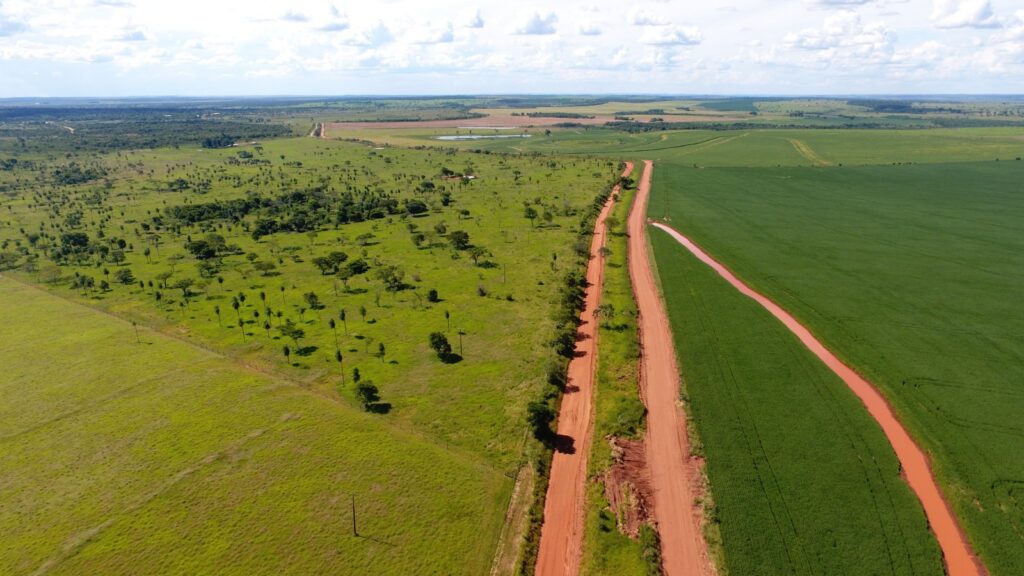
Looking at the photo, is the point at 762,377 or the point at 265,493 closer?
the point at 265,493

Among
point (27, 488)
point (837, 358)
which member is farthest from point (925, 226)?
point (27, 488)

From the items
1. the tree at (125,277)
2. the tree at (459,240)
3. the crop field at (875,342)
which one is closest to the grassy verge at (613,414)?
the crop field at (875,342)

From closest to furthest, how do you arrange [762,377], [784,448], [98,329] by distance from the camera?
[784,448], [762,377], [98,329]

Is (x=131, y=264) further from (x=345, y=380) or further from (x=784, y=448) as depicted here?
(x=784, y=448)

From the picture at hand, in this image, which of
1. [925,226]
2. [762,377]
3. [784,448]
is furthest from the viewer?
[925,226]

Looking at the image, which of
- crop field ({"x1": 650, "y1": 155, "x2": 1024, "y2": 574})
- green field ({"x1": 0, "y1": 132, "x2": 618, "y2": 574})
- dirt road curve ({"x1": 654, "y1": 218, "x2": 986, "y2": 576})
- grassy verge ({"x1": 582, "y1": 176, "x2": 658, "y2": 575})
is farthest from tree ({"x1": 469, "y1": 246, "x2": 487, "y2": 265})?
dirt road curve ({"x1": 654, "y1": 218, "x2": 986, "y2": 576})

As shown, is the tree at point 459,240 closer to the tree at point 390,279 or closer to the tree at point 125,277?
the tree at point 390,279
